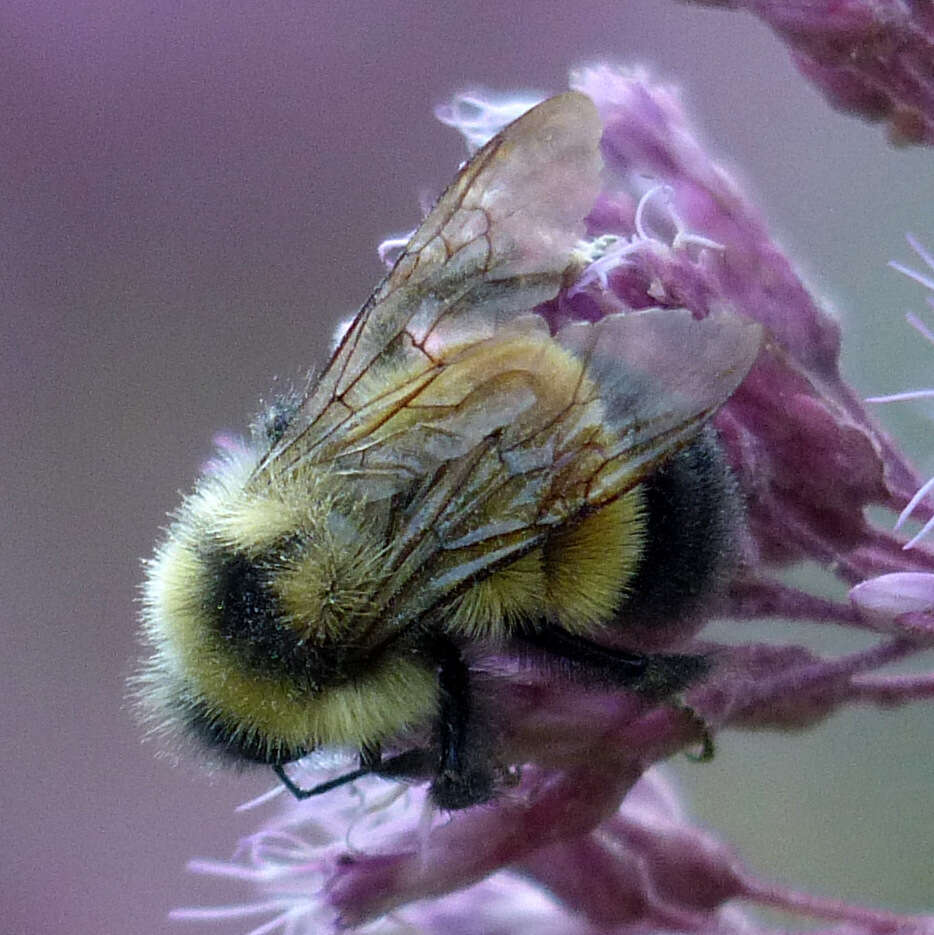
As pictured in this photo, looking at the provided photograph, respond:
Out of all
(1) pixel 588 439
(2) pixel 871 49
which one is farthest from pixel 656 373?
(2) pixel 871 49

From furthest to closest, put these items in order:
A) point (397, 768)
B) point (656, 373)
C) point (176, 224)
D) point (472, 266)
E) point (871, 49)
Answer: point (176, 224), point (871, 49), point (397, 768), point (472, 266), point (656, 373)

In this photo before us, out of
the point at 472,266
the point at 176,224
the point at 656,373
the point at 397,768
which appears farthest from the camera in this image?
the point at 176,224

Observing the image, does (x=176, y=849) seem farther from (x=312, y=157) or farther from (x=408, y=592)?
(x=408, y=592)

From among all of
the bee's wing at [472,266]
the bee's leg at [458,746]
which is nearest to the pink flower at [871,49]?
the bee's wing at [472,266]

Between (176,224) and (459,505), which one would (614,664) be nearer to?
(459,505)

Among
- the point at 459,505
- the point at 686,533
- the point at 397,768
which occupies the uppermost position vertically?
the point at 459,505

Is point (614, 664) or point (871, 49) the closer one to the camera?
point (614, 664)

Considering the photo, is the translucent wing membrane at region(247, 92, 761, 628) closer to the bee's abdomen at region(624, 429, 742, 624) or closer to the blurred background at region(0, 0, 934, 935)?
the bee's abdomen at region(624, 429, 742, 624)
